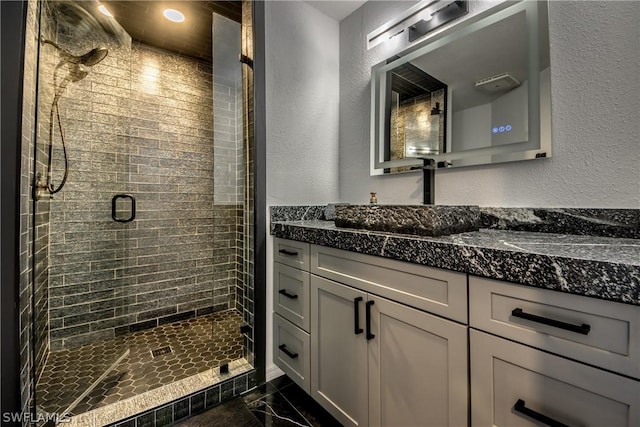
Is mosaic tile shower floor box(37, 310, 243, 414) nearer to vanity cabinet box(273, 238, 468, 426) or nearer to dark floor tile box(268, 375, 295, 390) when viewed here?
dark floor tile box(268, 375, 295, 390)

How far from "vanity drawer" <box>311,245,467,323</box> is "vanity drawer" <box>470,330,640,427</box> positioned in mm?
106

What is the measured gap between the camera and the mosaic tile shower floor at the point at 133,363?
1382 millimetres

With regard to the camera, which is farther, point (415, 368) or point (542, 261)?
Answer: point (415, 368)

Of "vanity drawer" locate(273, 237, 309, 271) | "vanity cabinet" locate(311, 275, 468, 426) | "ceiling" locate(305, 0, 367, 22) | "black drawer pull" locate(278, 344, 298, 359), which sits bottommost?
"black drawer pull" locate(278, 344, 298, 359)

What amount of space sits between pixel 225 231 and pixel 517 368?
5.17 feet

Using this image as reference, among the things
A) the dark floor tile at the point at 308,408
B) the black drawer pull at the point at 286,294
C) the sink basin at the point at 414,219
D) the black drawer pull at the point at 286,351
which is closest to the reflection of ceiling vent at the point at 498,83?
the sink basin at the point at 414,219

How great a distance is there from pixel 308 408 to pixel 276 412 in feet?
0.54

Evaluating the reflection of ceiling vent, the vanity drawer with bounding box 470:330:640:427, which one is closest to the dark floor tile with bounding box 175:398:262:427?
the vanity drawer with bounding box 470:330:640:427

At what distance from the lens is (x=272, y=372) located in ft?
5.43

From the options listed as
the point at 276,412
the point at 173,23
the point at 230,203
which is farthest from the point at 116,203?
the point at 276,412

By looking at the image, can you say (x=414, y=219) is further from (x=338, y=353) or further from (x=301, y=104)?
(x=301, y=104)

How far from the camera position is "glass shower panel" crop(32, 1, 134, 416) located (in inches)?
56.0

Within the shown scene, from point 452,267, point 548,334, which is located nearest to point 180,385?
point 452,267

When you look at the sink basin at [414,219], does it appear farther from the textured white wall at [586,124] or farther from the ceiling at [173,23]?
the ceiling at [173,23]
